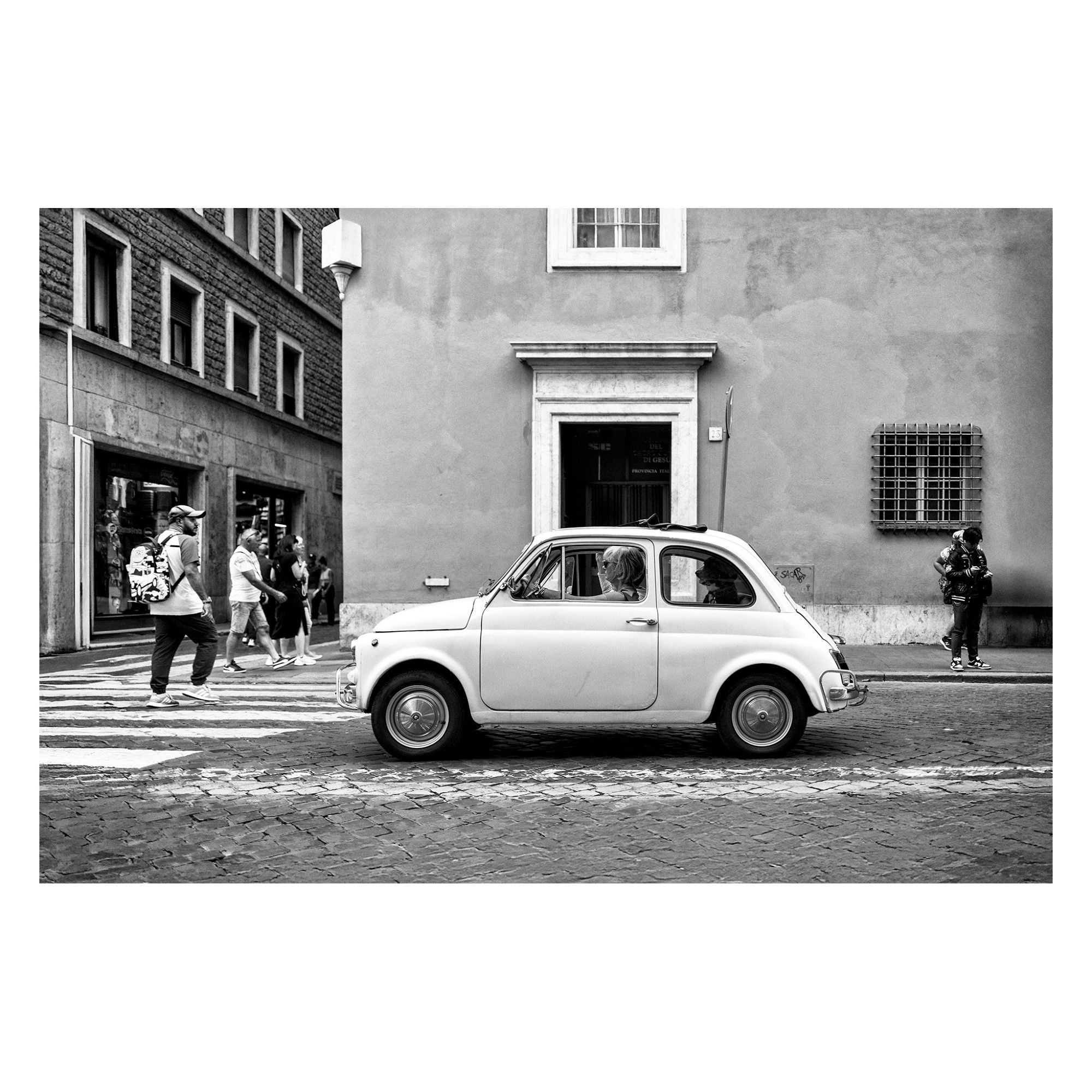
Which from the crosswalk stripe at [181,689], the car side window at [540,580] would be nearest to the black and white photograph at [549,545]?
the car side window at [540,580]

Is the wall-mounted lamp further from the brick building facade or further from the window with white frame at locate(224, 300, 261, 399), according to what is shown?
the window with white frame at locate(224, 300, 261, 399)

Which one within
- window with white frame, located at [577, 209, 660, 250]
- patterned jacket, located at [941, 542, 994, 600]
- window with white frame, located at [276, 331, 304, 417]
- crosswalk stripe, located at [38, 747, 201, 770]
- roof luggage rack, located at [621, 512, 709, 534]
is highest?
window with white frame, located at [577, 209, 660, 250]

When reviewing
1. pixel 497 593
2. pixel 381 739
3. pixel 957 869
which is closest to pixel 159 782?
pixel 381 739

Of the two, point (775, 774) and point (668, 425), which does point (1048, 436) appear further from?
point (775, 774)

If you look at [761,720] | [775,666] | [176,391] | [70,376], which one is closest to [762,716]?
[761,720]

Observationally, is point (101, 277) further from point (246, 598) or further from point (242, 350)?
point (246, 598)

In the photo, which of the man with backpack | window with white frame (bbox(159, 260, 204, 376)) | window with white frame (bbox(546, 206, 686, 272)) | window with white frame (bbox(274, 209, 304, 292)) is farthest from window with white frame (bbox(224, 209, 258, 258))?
the man with backpack

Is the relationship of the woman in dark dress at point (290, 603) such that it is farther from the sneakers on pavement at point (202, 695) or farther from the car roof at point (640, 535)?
the car roof at point (640, 535)

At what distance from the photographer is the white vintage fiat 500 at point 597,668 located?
275 inches

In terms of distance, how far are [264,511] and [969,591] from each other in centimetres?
1356

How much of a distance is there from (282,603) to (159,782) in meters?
6.53

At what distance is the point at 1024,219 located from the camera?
41.7ft

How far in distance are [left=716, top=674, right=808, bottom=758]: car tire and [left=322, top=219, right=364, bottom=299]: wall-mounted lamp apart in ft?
30.3

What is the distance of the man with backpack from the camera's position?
30.4 ft
